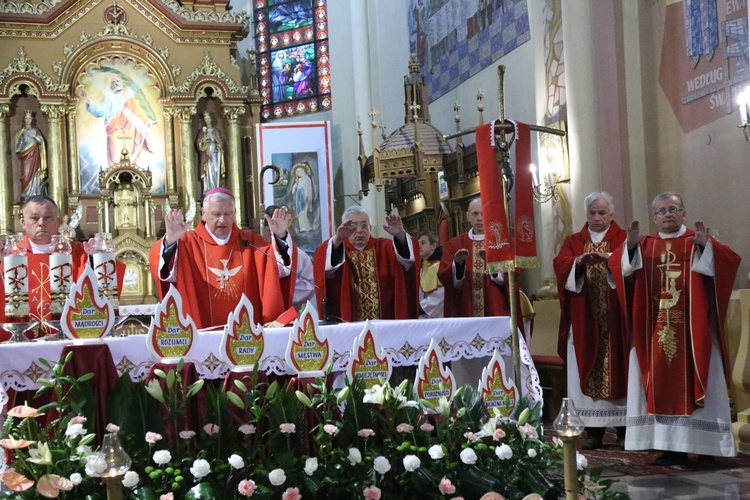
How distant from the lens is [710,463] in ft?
19.8

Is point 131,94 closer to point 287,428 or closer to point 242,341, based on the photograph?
point 242,341

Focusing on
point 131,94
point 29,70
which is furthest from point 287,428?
point 131,94

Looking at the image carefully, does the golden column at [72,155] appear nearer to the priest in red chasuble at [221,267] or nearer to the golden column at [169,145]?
the golden column at [169,145]

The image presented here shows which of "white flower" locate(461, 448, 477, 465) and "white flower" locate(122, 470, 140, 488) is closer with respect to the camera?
"white flower" locate(122, 470, 140, 488)

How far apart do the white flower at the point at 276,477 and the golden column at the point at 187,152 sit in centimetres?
979

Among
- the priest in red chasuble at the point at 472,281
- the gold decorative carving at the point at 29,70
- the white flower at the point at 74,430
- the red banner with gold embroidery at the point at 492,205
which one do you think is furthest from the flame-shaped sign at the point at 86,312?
the gold decorative carving at the point at 29,70

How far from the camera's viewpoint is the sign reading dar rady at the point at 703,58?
23.6 ft

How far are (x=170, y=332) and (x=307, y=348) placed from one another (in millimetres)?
573

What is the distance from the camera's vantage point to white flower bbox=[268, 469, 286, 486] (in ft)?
10.7

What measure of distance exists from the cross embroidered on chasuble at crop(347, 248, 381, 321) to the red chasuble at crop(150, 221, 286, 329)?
0.97 m

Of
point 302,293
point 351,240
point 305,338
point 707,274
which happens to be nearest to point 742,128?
point 707,274

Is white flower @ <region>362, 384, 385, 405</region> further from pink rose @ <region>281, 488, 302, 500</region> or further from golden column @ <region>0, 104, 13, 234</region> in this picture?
golden column @ <region>0, 104, 13, 234</region>

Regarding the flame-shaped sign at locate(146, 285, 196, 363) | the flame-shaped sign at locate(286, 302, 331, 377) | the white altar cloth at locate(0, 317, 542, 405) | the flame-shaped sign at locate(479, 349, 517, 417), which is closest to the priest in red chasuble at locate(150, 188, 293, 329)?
the white altar cloth at locate(0, 317, 542, 405)

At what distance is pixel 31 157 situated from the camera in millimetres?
12336
